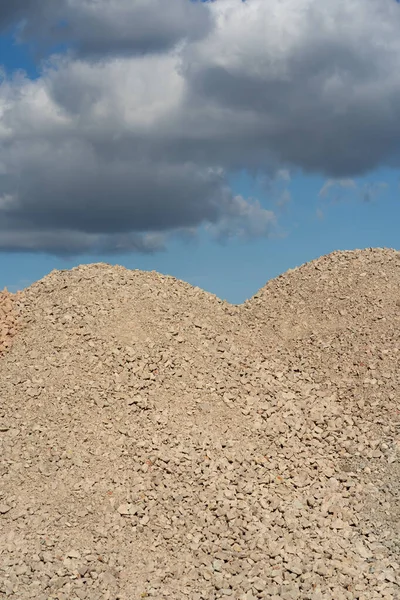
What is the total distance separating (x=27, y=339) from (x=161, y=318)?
285 centimetres

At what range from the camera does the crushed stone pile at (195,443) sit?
941 cm

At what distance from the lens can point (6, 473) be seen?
11.0 meters

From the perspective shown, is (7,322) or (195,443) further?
(7,322)

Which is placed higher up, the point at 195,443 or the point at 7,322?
the point at 7,322

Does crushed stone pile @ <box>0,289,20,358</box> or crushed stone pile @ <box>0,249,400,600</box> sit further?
crushed stone pile @ <box>0,289,20,358</box>

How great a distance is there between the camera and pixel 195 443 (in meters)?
11.0

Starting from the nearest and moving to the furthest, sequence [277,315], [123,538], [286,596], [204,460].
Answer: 1. [286,596]
2. [123,538]
3. [204,460]
4. [277,315]

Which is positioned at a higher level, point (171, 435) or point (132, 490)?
point (171, 435)

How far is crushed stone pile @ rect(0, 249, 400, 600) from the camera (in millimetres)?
9406

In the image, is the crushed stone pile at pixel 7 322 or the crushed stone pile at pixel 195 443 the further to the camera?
the crushed stone pile at pixel 7 322

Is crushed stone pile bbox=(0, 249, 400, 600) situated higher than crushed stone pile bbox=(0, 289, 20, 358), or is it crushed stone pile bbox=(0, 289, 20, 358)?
crushed stone pile bbox=(0, 289, 20, 358)

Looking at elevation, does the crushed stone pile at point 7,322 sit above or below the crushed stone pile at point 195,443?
above

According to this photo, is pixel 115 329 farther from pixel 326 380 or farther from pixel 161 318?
pixel 326 380

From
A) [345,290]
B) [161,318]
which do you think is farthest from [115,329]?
[345,290]
